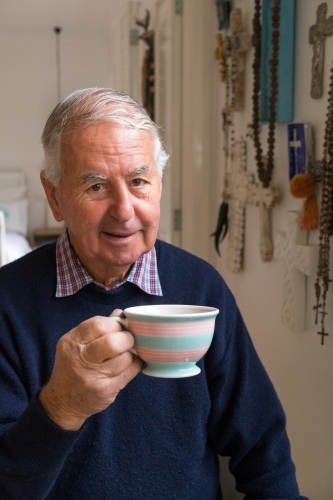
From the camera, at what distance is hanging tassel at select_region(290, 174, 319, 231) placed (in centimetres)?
147

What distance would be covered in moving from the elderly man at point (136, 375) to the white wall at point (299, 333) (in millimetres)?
201

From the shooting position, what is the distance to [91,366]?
0.78 metres

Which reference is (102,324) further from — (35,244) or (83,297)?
(35,244)

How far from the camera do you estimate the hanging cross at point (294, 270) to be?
5.02ft

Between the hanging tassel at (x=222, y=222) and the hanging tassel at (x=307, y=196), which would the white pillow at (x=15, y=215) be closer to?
the hanging tassel at (x=222, y=222)

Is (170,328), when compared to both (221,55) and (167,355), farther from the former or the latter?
(221,55)

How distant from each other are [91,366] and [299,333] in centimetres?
103

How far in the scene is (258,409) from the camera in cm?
116

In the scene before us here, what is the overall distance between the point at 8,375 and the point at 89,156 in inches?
16.5

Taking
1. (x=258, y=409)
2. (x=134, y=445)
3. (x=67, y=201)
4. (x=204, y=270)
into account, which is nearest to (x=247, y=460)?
(x=258, y=409)

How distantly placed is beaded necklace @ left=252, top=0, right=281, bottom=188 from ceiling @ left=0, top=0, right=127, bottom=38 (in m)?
3.04

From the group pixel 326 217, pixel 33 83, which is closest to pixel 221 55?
pixel 326 217

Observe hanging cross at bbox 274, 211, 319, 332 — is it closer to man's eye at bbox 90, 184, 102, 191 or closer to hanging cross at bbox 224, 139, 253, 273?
hanging cross at bbox 224, 139, 253, 273

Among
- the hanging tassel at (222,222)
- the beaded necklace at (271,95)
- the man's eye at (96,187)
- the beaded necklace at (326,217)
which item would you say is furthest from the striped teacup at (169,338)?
the hanging tassel at (222,222)
